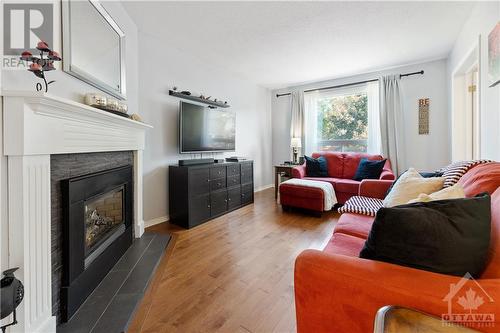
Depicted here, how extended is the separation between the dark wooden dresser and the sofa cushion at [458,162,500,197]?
2579 mm

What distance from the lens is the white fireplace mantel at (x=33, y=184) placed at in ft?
3.26

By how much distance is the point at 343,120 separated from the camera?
4.81 m

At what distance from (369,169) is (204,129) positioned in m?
2.82

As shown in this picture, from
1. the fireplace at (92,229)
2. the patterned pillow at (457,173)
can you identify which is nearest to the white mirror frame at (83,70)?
the fireplace at (92,229)

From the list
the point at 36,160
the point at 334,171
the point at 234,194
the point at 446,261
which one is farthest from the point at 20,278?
the point at 334,171

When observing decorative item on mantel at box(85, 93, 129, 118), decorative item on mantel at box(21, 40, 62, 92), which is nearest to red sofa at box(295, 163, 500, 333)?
decorative item on mantel at box(21, 40, 62, 92)

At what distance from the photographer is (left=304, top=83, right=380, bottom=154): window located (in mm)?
4457

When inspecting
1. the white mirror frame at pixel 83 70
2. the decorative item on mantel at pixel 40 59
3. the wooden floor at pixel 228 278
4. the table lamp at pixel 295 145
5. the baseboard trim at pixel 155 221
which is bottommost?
the wooden floor at pixel 228 278

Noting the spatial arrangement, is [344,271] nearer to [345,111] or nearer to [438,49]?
[438,49]

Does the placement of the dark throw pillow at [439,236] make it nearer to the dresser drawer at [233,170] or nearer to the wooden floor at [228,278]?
the wooden floor at [228,278]

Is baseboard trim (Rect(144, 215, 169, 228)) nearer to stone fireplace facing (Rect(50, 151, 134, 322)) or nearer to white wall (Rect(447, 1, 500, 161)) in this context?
stone fireplace facing (Rect(50, 151, 134, 322))

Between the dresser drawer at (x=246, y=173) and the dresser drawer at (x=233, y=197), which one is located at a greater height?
the dresser drawer at (x=246, y=173)

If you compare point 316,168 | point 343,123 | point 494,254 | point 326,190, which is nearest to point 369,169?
point 316,168

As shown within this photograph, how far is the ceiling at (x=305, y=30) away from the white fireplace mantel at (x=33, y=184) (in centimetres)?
177
